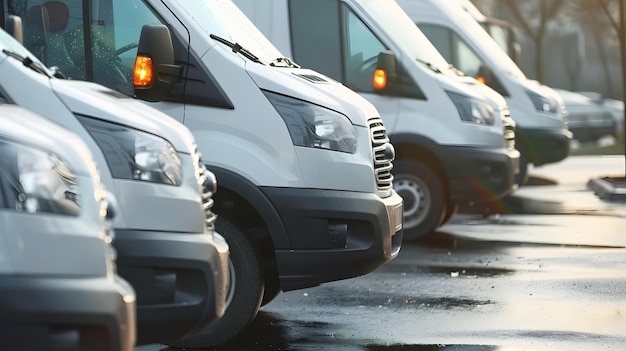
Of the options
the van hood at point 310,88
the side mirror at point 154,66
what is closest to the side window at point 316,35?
the van hood at point 310,88

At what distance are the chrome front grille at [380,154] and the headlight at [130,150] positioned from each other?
2.49 meters

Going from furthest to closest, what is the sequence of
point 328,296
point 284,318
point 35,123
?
point 328,296, point 284,318, point 35,123

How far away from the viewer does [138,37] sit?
26.9 ft

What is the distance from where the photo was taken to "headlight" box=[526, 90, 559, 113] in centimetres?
1803

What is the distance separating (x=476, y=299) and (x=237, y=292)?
2414 mm

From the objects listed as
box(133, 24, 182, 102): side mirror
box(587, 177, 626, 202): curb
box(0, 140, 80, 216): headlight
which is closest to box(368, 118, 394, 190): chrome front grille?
box(133, 24, 182, 102): side mirror

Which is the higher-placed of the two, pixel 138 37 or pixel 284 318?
pixel 138 37

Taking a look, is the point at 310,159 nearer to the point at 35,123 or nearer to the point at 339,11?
the point at 35,123

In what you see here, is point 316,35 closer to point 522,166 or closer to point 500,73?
point 500,73

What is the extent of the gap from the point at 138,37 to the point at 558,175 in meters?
16.1

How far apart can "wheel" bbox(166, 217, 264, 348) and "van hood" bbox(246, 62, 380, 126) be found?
78 cm

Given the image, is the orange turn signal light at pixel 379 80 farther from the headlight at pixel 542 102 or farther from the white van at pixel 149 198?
the white van at pixel 149 198

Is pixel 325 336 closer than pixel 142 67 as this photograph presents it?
No

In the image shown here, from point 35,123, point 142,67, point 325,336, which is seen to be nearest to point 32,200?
point 35,123
